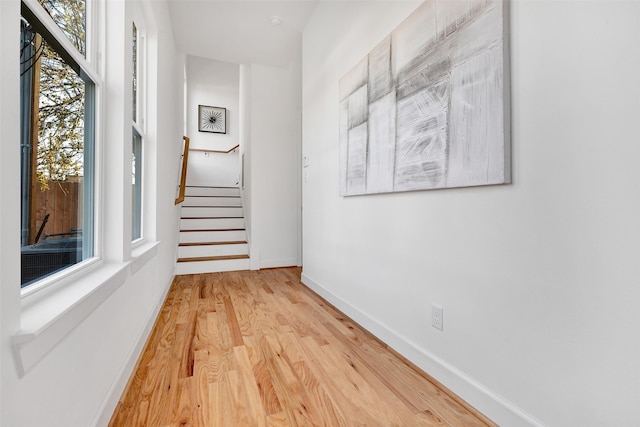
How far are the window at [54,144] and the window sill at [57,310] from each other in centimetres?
7

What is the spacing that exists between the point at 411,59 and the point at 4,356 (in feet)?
5.89

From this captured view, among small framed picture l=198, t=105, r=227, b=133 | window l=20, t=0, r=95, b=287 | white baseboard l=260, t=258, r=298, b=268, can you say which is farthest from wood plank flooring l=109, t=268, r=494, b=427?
small framed picture l=198, t=105, r=227, b=133

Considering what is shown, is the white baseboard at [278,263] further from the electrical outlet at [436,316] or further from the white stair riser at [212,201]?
the electrical outlet at [436,316]

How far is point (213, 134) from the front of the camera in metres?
6.70

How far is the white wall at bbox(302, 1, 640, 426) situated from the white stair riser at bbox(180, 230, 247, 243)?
10.8 feet

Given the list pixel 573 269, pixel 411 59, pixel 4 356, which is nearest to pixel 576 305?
pixel 573 269

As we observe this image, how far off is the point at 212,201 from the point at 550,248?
4902 millimetres

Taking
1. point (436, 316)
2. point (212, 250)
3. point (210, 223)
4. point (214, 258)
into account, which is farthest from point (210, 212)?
point (436, 316)

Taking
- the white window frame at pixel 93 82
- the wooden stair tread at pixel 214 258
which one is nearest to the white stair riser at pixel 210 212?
the wooden stair tread at pixel 214 258

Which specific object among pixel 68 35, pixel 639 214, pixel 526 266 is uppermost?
pixel 68 35

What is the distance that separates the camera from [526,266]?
1015 millimetres

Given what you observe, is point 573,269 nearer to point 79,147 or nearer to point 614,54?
point 614,54

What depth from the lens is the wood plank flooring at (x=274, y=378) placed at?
3.82 ft

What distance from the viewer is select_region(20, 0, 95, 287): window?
Answer: 774mm
